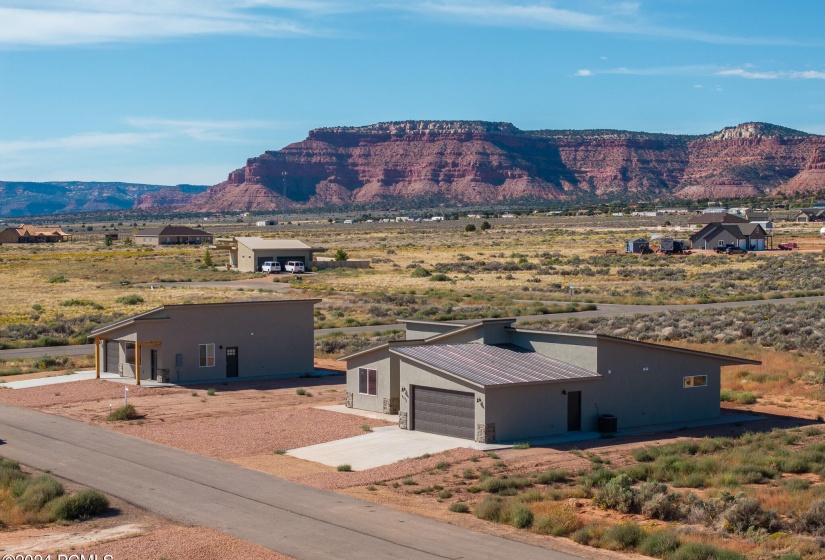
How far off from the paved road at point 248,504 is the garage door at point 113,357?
13082mm

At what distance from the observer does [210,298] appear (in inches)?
2751

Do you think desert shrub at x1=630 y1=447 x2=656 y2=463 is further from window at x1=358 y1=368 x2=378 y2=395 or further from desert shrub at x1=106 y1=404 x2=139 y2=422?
desert shrub at x1=106 y1=404 x2=139 y2=422

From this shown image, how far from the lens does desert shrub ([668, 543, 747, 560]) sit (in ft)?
56.4

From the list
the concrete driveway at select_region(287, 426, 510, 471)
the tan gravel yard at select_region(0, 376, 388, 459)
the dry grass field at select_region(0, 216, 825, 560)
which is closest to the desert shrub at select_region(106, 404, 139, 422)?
the tan gravel yard at select_region(0, 376, 388, 459)

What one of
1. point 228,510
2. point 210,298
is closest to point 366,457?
point 228,510

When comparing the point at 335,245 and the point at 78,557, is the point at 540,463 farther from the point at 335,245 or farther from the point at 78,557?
the point at 335,245

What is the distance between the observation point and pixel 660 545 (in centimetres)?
1816

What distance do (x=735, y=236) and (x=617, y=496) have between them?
98032mm

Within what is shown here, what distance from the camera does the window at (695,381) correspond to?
3344 centimetres

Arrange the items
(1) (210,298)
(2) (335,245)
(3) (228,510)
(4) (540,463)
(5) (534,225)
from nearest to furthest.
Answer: (3) (228,510)
(4) (540,463)
(1) (210,298)
(2) (335,245)
(5) (534,225)

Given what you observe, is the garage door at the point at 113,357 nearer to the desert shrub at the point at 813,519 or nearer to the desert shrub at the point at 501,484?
the desert shrub at the point at 501,484

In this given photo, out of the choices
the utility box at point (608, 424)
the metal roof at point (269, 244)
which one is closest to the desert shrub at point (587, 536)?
the utility box at point (608, 424)

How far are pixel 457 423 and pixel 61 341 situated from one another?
30573mm

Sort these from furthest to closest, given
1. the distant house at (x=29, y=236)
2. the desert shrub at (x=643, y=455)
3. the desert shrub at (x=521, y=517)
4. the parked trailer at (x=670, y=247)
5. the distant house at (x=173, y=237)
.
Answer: the distant house at (x=29, y=236), the distant house at (x=173, y=237), the parked trailer at (x=670, y=247), the desert shrub at (x=643, y=455), the desert shrub at (x=521, y=517)
